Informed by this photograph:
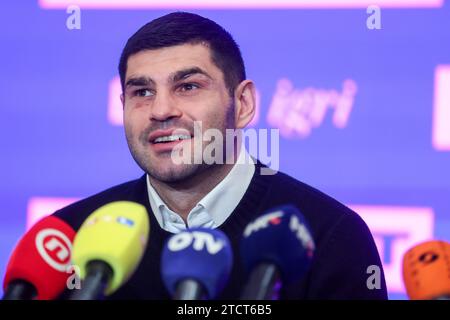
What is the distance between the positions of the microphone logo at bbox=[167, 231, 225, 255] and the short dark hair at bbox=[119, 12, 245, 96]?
2.47 ft

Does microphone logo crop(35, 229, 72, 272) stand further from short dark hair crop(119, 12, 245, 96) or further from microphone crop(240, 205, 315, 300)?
short dark hair crop(119, 12, 245, 96)

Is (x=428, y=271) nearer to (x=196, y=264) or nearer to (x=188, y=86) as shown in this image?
(x=196, y=264)

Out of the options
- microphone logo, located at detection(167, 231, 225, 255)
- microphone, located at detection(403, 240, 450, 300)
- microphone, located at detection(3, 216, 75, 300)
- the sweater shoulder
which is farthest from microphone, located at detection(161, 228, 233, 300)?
the sweater shoulder

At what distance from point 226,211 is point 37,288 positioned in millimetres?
688

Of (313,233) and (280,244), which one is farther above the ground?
(280,244)

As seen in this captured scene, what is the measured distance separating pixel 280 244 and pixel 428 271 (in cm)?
31

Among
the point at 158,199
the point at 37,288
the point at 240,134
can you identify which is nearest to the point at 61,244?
the point at 37,288

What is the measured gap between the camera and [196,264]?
1140 mm

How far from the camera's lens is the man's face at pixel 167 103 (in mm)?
1810

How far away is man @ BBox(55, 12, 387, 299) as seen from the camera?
Result: 1.75m

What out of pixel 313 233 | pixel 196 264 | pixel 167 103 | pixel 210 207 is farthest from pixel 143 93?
pixel 196 264

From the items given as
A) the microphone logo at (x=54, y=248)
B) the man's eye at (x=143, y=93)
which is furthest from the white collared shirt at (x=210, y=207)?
the microphone logo at (x=54, y=248)

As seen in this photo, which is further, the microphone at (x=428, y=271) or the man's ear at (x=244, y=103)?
the man's ear at (x=244, y=103)

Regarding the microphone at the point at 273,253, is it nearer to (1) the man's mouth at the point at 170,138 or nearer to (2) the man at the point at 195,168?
(2) the man at the point at 195,168
